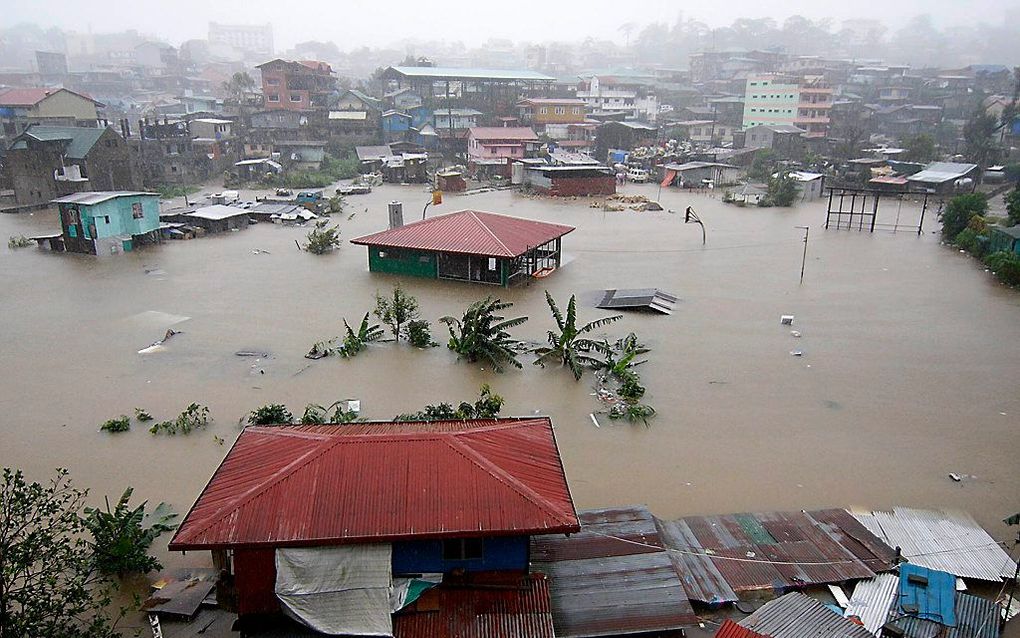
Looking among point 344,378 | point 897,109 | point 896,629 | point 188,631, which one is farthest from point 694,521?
point 897,109

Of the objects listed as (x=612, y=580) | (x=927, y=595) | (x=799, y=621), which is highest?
(x=612, y=580)

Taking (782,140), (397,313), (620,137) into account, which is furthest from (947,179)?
(397,313)

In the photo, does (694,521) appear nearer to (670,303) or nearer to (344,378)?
(344,378)

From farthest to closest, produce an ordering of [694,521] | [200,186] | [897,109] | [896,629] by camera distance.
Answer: [897,109], [200,186], [694,521], [896,629]

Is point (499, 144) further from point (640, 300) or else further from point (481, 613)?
point (481, 613)

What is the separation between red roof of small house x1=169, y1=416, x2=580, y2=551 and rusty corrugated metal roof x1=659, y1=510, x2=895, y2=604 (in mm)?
2193

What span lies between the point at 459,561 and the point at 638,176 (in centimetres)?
4455

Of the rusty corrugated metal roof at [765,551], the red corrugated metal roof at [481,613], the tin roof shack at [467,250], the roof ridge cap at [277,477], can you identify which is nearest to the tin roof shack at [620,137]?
the tin roof shack at [467,250]

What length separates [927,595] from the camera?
8.51 meters

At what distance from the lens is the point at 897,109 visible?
228 feet

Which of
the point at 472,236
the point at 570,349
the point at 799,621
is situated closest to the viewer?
the point at 799,621

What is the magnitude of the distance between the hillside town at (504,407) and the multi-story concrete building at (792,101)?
20.8 m

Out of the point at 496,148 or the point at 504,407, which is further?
the point at 496,148

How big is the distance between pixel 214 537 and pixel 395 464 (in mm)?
2081
